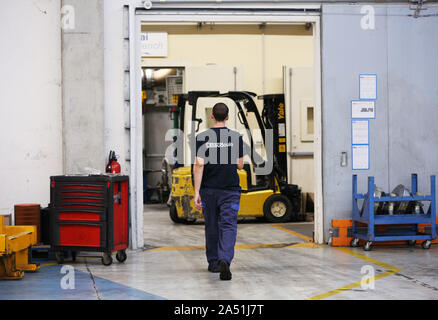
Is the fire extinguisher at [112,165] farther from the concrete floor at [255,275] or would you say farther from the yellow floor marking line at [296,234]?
the yellow floor marking line at [296,234]

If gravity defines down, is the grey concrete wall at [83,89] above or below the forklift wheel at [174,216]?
above

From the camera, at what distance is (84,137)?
305 inches

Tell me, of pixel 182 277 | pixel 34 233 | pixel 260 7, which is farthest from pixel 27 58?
pixel 182 277

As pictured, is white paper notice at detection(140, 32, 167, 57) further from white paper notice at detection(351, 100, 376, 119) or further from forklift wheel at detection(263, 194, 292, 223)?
white paper notice at detection(351, 100, 376, 119)

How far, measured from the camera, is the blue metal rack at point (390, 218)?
772 centimetres

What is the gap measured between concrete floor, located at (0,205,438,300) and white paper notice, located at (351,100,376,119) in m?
1.70

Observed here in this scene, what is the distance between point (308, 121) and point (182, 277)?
7.66 metres

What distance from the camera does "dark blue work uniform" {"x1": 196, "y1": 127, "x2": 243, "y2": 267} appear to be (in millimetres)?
6121

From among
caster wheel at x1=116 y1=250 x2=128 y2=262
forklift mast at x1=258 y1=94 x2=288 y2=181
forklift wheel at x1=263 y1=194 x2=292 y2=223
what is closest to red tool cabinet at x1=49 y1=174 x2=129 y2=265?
caster wheel at x1=116 y1=250 x2=128 y2=262

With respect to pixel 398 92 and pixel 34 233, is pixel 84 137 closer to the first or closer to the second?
pixel 34 233

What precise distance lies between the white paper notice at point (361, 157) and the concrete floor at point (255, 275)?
1063 mm

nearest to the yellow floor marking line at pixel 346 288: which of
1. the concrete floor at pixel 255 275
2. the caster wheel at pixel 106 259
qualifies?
the concrete floor at pixel 255 275

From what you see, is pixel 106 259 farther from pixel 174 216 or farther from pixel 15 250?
pixel 174 216
